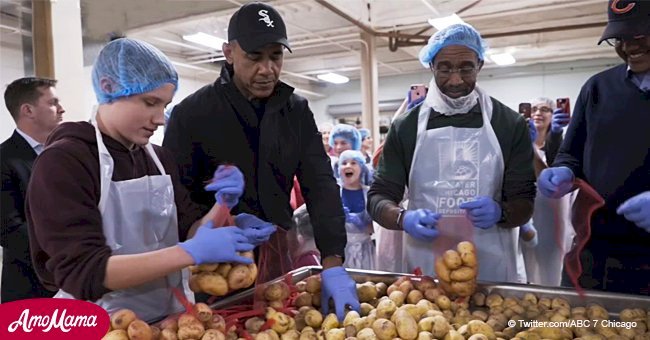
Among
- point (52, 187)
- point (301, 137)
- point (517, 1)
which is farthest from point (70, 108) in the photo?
point (517, 1)

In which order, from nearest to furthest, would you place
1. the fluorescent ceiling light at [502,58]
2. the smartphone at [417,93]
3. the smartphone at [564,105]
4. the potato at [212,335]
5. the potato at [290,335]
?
the potato at [212,335] < the potato at [290,335] < the smartphone at [417,93] < the smartphone at [564,105] < the fluorescent ceiling light at [502,58]

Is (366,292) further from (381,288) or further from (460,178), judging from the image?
(460,178)

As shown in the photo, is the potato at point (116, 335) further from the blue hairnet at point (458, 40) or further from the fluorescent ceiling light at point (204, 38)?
the fluorescent ceiling light at point (204, 38)

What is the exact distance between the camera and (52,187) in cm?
103

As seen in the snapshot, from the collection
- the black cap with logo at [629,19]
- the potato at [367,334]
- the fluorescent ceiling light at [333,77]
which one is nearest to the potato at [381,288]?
the potato at [367,334]

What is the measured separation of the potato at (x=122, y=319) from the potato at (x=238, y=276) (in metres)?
0.23

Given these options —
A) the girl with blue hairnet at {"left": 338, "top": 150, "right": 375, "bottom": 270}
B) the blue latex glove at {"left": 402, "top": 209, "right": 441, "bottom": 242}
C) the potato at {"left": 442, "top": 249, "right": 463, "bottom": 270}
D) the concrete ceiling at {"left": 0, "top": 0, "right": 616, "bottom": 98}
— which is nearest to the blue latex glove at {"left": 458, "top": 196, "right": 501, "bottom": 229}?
the blue latex glove at {"left": 402, "top": 209, "right": 441, "bottom": 242}

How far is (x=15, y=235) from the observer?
2.13 meters

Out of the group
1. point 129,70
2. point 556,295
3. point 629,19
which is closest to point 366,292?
point 556,295

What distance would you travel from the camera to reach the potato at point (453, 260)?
54.5 inches

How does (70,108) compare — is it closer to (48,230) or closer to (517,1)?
(48,230)

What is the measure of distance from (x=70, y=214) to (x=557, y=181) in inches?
56.8

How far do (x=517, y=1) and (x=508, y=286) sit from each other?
458 centimetres

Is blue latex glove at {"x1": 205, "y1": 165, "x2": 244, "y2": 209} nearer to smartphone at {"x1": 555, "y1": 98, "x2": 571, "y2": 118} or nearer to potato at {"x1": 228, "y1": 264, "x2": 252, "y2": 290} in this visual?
potato at {"x1": 228, "y1": 264, "x2": 252, "y2": 290}
